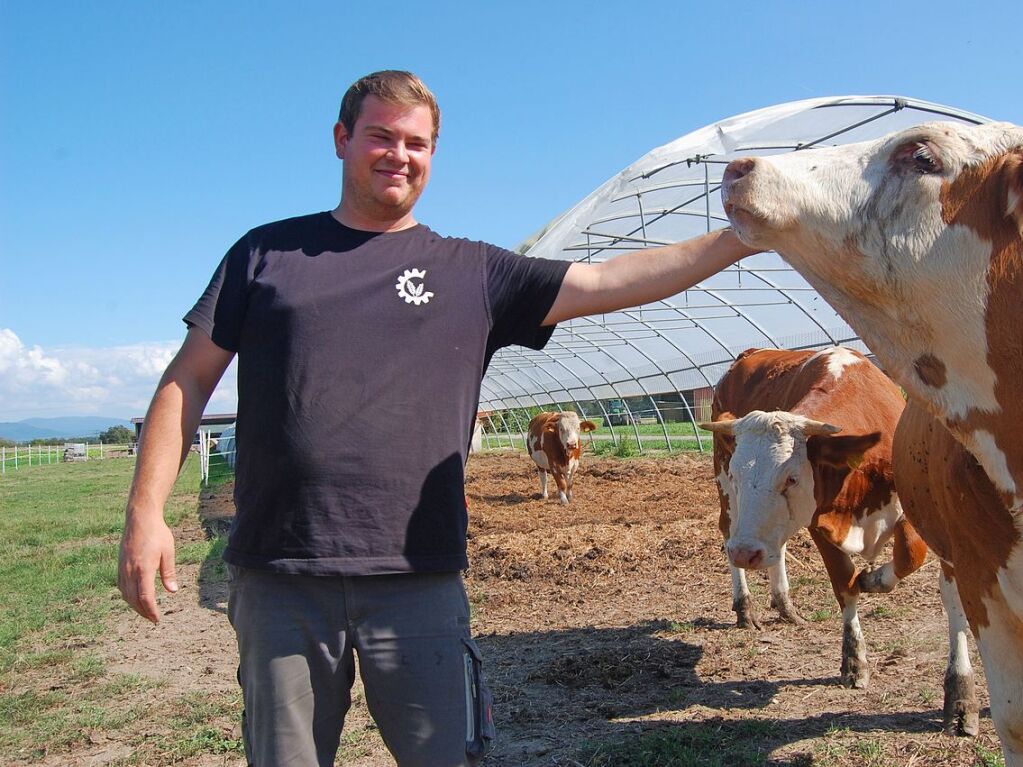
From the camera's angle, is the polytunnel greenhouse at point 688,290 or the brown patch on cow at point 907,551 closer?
the brown patch on cow at point 907,551

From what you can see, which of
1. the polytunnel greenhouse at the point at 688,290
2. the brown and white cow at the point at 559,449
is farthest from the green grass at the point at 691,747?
the brown and white cow at the point at 559,449

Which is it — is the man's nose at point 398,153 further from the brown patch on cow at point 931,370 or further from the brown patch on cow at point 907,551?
the brown patch on cow at point 907,551

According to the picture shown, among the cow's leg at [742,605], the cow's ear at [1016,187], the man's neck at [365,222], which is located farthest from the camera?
the cow's leg at [742,605]

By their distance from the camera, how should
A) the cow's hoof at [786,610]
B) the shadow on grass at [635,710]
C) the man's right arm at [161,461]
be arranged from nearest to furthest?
the man's right arm at [161,461] < the shadow on grass at [635,710] < the cow's hoof at [786,610]

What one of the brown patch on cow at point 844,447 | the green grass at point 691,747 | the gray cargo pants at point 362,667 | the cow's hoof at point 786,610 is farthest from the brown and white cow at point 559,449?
the gray cargo pants at point 362,667

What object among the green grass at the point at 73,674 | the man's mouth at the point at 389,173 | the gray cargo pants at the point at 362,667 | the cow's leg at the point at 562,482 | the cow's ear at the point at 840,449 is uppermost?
the man's mouth at the point at 389,173

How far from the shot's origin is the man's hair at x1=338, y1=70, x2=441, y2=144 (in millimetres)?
2119

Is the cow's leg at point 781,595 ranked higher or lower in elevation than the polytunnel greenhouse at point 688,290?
lower

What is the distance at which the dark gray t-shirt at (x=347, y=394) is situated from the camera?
1.91m

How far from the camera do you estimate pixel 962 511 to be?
7.68 feet

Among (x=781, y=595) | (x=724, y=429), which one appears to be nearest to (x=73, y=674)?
(x=724, y=429)

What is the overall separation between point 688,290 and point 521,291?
10183 mm

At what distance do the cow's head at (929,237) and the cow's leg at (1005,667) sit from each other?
0.72 meters

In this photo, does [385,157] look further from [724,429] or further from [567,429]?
[567,429]
